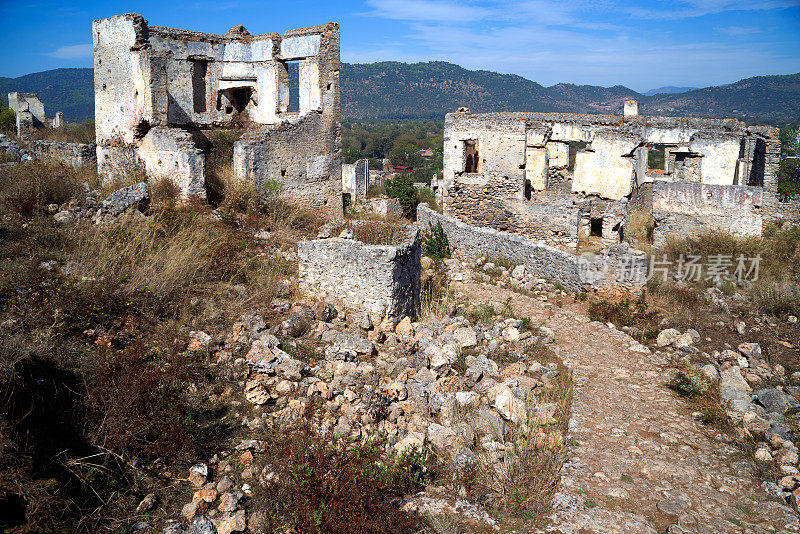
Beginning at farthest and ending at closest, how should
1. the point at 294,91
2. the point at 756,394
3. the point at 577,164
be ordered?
the point at 294,91
the point at 577,164
the point at 756,394

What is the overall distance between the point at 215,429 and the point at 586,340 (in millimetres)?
5898

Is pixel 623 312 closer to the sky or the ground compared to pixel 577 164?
closer to the ground

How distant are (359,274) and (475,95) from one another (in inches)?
4283

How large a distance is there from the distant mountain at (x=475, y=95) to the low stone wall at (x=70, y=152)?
64913 millimetres

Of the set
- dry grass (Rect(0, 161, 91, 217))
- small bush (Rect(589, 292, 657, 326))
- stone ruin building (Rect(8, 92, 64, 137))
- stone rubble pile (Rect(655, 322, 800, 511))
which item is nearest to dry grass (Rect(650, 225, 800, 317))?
small bush (Rect(589, 292, 657, 326))

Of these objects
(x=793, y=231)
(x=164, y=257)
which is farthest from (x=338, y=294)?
(x=793, y=231)

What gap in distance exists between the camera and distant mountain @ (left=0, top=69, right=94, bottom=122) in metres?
69.4

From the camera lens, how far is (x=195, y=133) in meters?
12.6

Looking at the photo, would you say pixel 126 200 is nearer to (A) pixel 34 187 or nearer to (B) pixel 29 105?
(A) pixel 34 187

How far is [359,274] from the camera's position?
7621 millimetres

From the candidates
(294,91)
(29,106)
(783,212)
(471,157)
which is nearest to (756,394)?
(783,212)

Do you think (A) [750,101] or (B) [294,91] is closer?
(B) [294,91]

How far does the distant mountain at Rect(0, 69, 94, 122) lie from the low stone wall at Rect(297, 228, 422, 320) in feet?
238

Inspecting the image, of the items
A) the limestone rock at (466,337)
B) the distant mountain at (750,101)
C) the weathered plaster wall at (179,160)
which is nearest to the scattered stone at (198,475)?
the limestone rock at (466,337)
